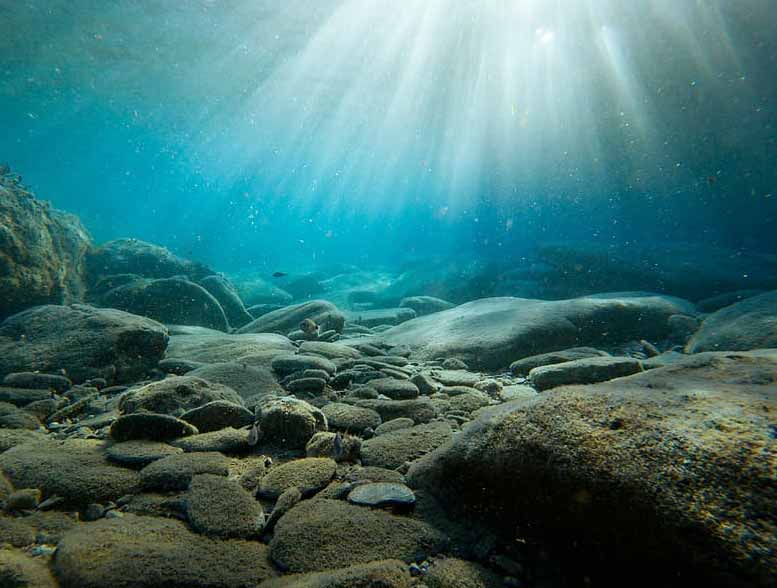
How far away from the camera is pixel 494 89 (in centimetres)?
2777

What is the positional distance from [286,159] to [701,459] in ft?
242

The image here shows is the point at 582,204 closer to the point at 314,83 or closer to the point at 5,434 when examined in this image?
the point at 314,83

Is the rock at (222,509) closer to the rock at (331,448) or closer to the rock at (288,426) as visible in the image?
the rock at (331,448)

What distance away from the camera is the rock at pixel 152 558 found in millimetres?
1566

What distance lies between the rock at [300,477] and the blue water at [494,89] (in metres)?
20.6

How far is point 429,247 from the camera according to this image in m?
67.3

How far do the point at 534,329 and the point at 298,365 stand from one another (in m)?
4.27

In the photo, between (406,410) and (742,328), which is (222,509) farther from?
(742,328)

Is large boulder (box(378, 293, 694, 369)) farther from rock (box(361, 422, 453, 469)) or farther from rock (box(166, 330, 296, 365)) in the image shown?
rock (box(361, 422, 453, 469))

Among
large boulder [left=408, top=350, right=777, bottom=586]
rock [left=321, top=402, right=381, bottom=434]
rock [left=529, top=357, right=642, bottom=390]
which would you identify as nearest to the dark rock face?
rock [left=321, top=402, right=381, bottom=434]

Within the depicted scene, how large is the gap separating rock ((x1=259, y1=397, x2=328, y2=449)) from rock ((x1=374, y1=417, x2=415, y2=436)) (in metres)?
0.47

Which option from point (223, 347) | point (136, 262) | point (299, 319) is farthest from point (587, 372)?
point (136, 262)

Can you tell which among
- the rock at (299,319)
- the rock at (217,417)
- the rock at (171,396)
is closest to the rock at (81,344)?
the rock at (171,396)

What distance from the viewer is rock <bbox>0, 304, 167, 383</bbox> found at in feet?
16.8
